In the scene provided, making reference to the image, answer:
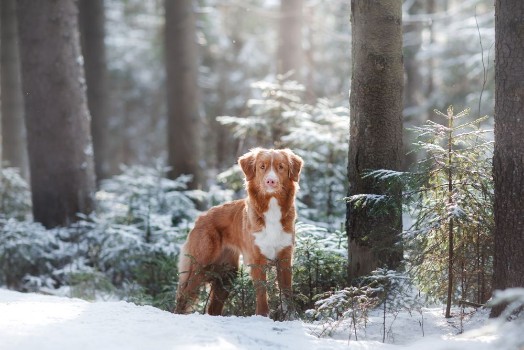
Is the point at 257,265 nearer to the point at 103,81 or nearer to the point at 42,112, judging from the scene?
the point at 42,112

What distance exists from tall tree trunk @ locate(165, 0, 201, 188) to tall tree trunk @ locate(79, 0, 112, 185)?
4.36 m

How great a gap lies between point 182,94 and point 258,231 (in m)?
8.61

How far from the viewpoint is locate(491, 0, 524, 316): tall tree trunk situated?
4664 mm

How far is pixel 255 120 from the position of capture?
10.2 m

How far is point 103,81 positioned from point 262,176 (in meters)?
13.1

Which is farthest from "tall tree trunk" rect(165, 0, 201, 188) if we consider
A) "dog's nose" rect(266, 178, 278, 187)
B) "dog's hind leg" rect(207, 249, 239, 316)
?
"dog's nose" rect(266, 178, 278, 187)

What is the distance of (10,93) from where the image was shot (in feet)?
51.7

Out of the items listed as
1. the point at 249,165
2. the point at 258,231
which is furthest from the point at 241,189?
the point at 258,231

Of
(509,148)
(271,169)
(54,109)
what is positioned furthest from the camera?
(54,109)

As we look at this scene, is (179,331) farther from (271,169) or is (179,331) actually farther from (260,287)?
(271,169)

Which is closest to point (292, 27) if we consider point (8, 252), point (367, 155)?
point (8, 252)

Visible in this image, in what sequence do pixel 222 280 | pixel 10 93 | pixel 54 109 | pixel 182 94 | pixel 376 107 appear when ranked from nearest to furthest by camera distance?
pixel 376 107, pixel 222 280, pixel 54 109, pixel 182 94, pixel 10 93

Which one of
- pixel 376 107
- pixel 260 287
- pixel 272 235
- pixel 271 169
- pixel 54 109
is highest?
pixel 54 109

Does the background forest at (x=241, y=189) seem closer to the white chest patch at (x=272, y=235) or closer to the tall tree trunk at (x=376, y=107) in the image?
the tall tree trunk at (x=376, y=107)
